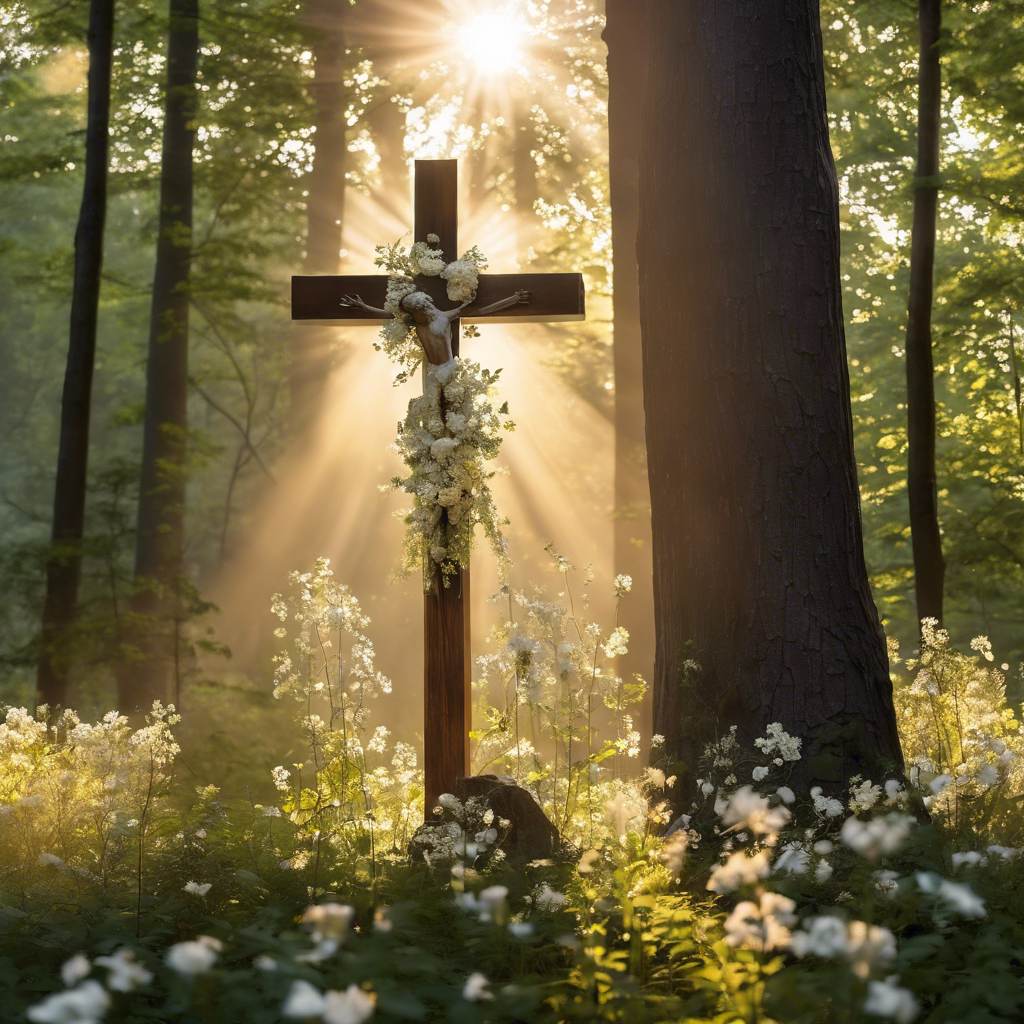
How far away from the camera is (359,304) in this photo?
553 cm

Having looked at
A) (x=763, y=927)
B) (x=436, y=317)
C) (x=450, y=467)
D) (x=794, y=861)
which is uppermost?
(x=436, y=317)

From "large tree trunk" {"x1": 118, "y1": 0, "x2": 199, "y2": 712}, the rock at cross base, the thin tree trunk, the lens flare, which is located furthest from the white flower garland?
the thin tree trunk

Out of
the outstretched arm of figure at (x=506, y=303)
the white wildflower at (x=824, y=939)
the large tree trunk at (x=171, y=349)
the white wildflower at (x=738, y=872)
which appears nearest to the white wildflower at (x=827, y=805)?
the white wildflower at (x=738, y=872)

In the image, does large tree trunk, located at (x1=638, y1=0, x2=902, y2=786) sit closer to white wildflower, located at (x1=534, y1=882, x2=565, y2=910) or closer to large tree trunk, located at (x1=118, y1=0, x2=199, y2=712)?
white wildflower, located at (x1=534, y1=882, x2=565, y2=910)

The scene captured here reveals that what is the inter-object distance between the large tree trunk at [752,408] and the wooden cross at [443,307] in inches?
28.2

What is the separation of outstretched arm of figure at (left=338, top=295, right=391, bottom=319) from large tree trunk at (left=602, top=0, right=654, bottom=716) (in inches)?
161

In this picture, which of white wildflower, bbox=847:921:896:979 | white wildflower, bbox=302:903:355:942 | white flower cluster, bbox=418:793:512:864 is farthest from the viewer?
white flower cluster, bbox=418:793:512:864

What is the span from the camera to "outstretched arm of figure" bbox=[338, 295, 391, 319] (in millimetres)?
5480

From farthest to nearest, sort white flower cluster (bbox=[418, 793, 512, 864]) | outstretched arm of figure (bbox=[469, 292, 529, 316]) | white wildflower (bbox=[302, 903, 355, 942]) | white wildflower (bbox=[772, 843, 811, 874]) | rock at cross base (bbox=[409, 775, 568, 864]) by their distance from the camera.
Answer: outstretched arm of figure (bbox=[469, 292, 529, 316]) → rock at cross base (bbox=[409, 775, 568, 864]) → white flower cluster (bbox=[418, 793, 512, 864]) → white wildflower (bbox=[772, 843, 811, 874]) → white wildflower (bbox=[302, 903, 355, 942])

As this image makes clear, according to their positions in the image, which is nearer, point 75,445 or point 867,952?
point 867,952

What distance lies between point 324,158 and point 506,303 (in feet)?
27.9

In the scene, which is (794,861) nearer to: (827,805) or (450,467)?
(827,805)

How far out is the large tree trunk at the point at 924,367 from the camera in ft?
30.0

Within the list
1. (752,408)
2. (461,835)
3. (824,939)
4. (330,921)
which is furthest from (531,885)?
(752,408)
